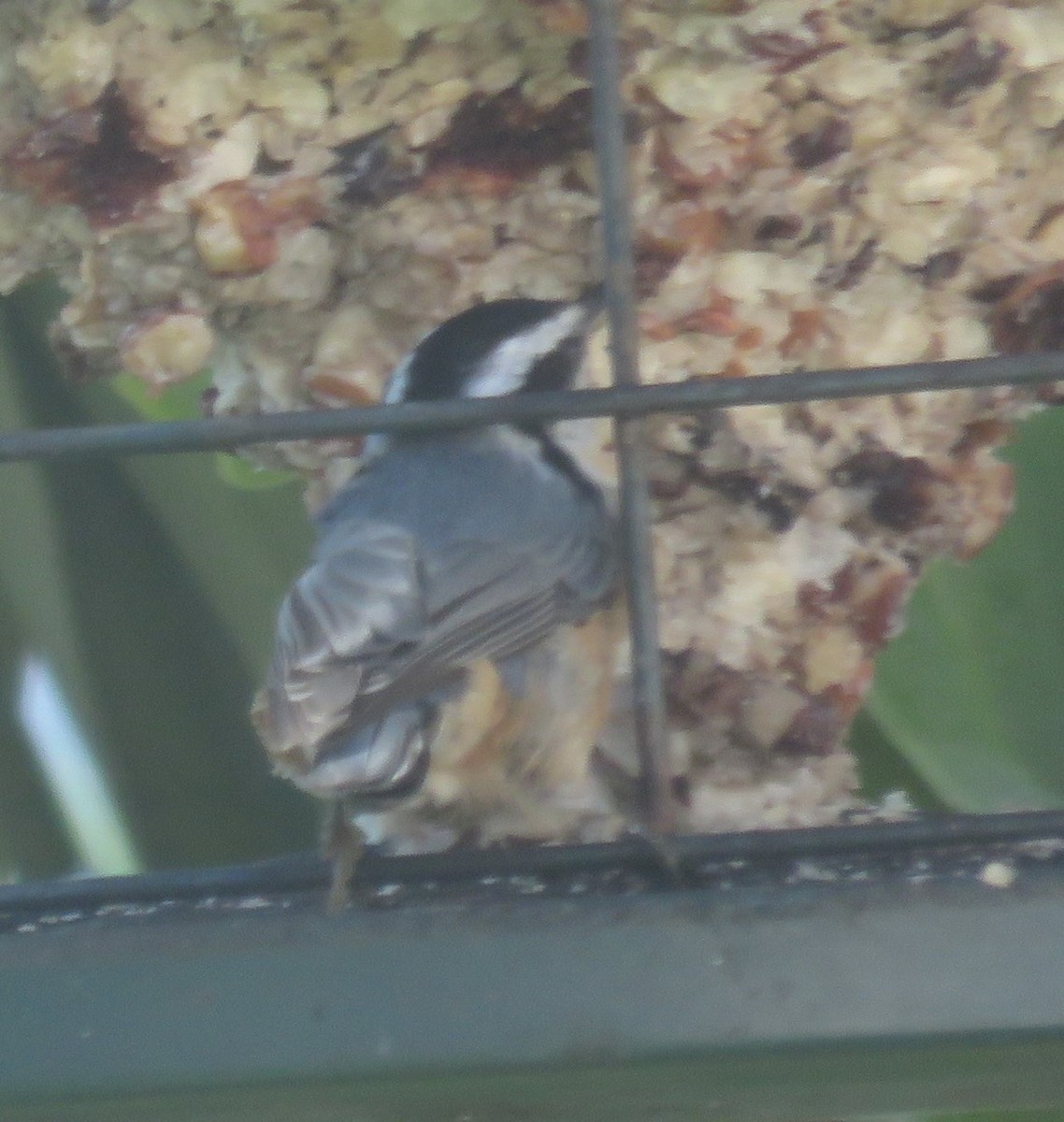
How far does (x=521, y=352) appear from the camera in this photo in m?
1.24

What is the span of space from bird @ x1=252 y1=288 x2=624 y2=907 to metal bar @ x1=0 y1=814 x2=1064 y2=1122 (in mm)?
160

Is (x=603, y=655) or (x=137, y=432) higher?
(x=137, y=432)

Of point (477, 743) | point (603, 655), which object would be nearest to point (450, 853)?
point (477, 743)

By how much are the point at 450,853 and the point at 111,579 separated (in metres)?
0.65

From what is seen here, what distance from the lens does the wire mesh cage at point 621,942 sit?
0.86m

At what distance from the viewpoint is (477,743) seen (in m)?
1.22

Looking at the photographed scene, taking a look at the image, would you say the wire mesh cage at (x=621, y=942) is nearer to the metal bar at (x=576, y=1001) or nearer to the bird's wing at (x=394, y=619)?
the metal bar at (x=576, y=1001)

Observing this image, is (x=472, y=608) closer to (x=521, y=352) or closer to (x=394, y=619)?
(x=394, y=619)

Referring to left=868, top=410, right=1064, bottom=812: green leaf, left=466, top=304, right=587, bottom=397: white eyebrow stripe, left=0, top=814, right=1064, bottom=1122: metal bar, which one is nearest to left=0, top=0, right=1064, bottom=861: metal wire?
left=0, top=814, right=1064, bottom=1122: metal bar

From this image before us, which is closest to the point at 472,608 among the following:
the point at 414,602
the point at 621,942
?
the point at 414,602

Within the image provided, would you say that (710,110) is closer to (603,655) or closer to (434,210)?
(434,210)

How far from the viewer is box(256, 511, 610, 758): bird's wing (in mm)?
1020

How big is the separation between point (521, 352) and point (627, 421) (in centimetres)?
28

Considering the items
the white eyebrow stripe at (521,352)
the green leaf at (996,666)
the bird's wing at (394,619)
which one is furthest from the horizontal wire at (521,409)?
the green leaf at (996,666)
